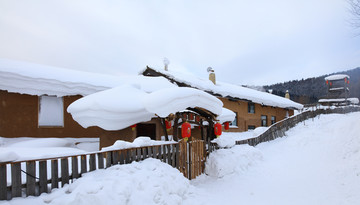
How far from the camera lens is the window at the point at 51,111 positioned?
1098 cm

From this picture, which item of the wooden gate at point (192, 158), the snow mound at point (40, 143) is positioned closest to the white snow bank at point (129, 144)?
the wooden gate at point (192, 158)

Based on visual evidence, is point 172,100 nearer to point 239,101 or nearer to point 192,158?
point 192,158

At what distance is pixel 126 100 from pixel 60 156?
3.55 meters

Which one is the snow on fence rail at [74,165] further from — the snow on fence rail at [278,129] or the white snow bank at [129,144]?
the snow on fence rail at [278,129]

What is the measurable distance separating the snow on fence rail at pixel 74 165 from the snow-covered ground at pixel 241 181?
22cm

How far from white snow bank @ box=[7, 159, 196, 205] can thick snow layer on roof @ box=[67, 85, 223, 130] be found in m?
1.99

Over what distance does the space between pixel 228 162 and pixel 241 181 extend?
40.3 inches

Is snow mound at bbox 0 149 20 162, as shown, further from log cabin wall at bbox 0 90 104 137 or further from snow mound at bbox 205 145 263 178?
log cabin wall at bbox 0 90 104 137

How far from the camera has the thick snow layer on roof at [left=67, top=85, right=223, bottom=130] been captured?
6859 millimetres

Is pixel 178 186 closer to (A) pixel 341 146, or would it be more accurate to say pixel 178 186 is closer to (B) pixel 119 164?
(B) pixel 119 164

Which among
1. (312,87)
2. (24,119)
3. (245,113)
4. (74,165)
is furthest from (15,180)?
(312,87)

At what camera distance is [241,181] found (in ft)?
24.4

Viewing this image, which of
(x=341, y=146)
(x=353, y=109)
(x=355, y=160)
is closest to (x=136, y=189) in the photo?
(x=355, y=160)

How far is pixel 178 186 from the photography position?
17.7ft
